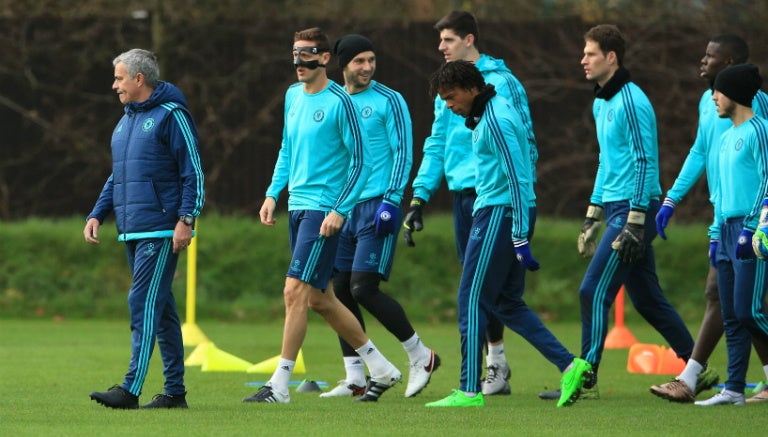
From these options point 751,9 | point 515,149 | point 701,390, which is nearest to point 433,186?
point 515,149

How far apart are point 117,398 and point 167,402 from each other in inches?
15.4

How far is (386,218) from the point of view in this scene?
9.27 m

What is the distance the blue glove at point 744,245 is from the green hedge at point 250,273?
29.0ft

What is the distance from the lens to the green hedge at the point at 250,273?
17.5m

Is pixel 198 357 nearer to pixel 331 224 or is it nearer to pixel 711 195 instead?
pixel 331 224

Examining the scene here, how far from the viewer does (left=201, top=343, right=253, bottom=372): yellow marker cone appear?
37.0 ft

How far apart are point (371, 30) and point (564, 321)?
4.69 m

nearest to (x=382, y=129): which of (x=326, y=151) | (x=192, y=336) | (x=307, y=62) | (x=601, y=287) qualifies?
(x=326, y=151)

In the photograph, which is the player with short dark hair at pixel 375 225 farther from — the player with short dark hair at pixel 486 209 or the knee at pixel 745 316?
the knee at pixel 745 316

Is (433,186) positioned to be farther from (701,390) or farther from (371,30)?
(371,30)

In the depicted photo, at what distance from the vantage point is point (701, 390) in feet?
31.3

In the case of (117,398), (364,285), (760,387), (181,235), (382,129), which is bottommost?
(760,387)

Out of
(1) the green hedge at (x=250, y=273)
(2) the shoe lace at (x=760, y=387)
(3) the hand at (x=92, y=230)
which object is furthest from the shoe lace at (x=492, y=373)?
(1) the green hedge at (x=250, y=273)

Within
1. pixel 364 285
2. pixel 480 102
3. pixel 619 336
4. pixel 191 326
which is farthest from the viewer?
pixel 619 336
